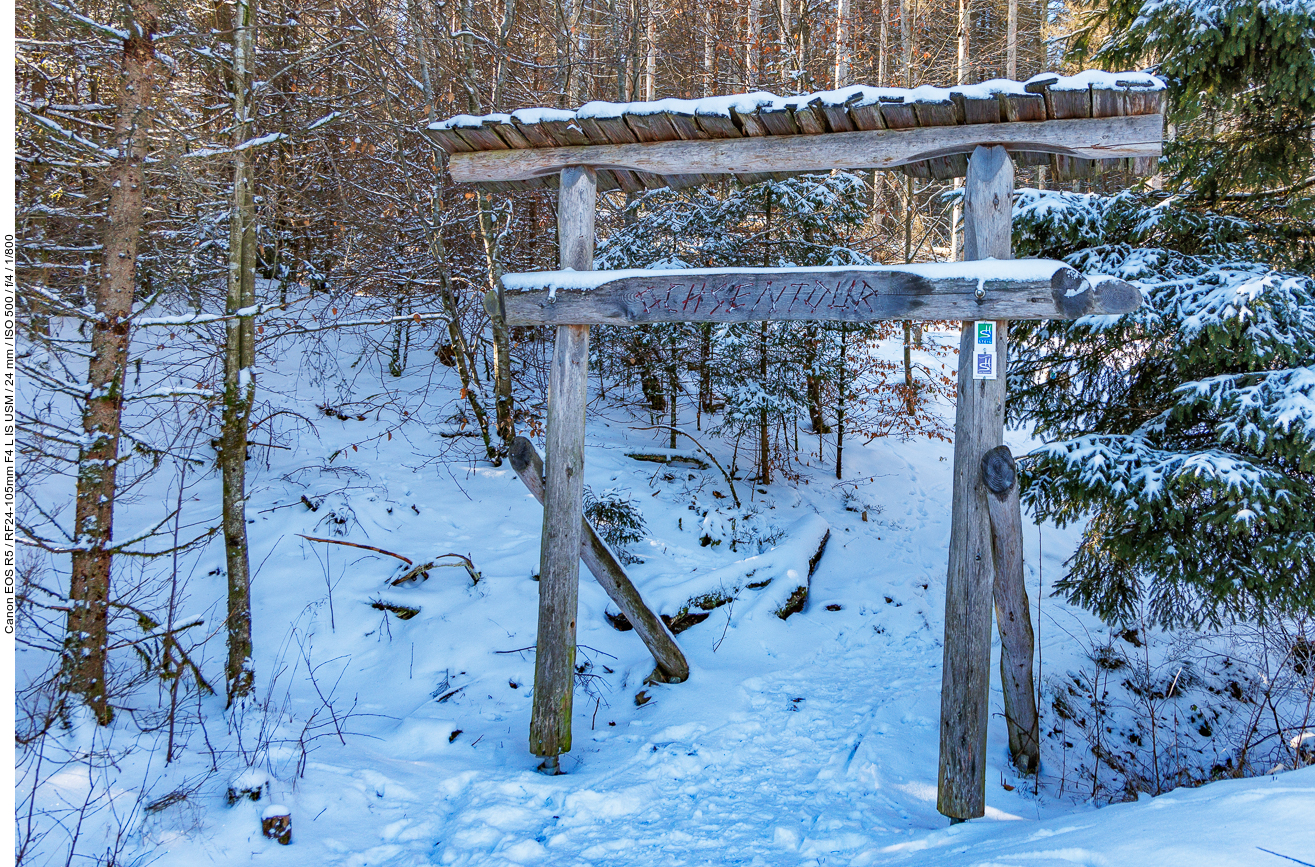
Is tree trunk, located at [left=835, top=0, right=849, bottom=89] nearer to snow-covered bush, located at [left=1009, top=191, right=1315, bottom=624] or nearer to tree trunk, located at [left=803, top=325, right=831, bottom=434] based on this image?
tree trunk, located at [left=803, top=325, right=831, bottom=434]

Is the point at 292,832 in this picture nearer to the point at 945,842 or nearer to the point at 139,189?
the point at 945,842

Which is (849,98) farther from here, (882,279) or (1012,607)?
(1012,607)

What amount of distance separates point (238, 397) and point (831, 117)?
14.2ft

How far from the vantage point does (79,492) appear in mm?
4332

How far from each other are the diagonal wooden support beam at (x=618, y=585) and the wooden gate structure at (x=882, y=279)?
0.03 m

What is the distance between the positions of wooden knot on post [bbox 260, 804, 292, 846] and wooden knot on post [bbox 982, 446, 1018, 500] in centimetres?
398

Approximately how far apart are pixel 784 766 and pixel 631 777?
0.98 meters

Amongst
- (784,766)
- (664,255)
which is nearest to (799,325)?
(664,255)

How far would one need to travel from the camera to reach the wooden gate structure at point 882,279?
12.3ft

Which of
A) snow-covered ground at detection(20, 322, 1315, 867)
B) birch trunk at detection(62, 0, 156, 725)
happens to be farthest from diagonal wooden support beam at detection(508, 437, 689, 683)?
birch trunk at detection(62, 0, 156, 725)

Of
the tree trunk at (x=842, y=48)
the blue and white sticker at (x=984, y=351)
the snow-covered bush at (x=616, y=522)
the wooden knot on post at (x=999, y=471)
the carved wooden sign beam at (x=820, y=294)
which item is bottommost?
the snow-covered bush at (x=616, y=522)

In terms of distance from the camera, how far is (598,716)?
5238 mm

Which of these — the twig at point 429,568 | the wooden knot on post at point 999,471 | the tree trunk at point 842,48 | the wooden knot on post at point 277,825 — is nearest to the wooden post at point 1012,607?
the wooden knot on post at point 999,471

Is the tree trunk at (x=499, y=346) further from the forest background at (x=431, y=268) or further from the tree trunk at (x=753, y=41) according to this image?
the tree trunk at (x=753, y=41)
